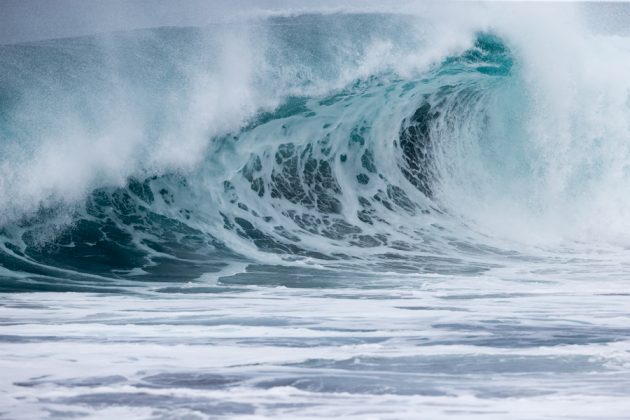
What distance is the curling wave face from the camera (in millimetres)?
8102

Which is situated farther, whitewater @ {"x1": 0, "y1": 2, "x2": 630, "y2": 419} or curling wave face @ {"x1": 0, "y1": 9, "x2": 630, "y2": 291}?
curling wave face @ {"x1": 0, "y1": 9, "x2": 630, "y2": 291}

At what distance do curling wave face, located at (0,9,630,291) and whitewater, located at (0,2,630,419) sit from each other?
24mm

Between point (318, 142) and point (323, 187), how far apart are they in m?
0.62

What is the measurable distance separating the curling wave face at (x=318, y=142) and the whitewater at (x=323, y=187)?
24 mm

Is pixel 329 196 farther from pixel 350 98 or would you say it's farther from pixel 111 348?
pixel 111 348

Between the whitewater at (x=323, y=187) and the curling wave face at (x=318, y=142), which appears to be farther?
the curling wave face at (x=318, y=142)

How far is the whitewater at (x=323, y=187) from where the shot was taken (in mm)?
4586

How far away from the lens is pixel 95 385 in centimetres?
335

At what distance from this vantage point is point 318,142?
9352mm

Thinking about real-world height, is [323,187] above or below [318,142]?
below

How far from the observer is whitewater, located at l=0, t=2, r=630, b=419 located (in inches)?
181

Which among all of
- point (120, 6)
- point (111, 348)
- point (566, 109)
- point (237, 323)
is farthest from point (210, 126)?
point (111, 348)

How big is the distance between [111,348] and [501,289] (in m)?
2.89

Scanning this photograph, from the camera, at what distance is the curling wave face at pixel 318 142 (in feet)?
26.6
